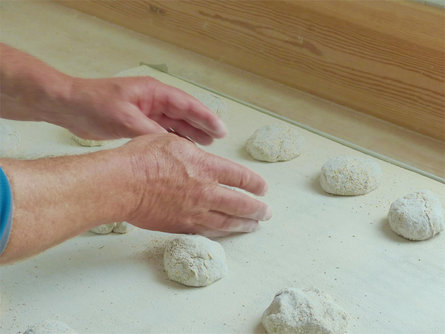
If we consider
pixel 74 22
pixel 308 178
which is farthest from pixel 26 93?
pixel 74 22

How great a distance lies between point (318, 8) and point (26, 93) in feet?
2.61

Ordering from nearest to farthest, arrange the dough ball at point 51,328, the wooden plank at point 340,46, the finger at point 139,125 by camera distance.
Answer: the dough ball at point 51,328
the finger at point 139,125
the wooden plank at point 340,46

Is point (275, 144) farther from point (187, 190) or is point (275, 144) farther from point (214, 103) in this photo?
point (187, 190)

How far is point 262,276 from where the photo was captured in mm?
1417

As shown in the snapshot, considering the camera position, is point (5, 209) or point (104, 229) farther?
point (104, 229)

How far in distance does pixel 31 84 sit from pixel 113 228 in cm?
37

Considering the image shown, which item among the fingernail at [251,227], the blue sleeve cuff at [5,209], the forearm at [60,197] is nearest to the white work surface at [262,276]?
the fingernail at [251,227]

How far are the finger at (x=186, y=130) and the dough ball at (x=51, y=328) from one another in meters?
0.53

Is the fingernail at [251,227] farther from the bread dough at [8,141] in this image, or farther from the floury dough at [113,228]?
the bread dough at [8,141]

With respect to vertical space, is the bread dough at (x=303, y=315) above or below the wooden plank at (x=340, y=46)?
below

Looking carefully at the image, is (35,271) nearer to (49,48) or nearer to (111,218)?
(111,218)

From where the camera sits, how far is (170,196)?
140 centimetres

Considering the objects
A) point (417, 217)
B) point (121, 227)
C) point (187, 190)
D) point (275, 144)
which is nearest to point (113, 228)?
point (121, 227)

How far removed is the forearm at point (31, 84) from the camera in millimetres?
1512
